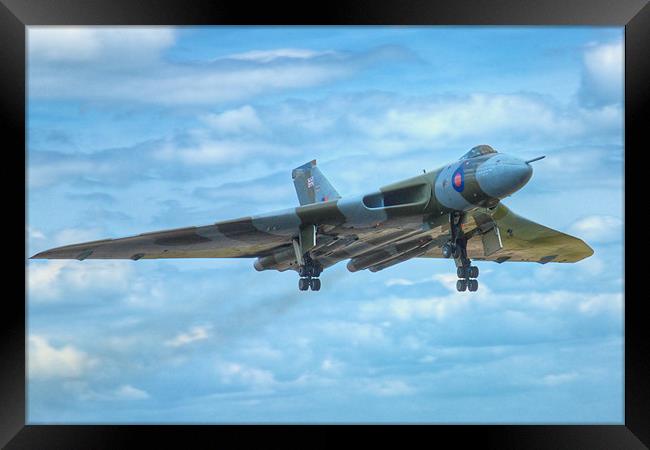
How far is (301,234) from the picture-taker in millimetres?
30375

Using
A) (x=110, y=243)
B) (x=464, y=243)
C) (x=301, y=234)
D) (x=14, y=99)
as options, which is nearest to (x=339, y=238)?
(x=301, y=234)

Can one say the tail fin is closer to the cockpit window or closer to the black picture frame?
the cockpit window

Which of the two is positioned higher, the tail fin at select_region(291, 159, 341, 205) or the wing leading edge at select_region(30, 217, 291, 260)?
the tail fin at select_region(291, 159, 341, 205)

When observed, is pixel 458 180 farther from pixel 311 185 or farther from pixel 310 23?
pixel 311 185

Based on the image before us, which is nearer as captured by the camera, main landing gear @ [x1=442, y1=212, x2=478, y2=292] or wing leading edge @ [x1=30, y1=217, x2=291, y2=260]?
main landing gear @ [x1=442, y1=212, x2=478, y2=292]

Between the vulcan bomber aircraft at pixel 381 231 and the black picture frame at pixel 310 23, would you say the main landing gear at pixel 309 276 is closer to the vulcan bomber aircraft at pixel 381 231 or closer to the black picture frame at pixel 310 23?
the vulcan bomber aircraft at pixel 381 231

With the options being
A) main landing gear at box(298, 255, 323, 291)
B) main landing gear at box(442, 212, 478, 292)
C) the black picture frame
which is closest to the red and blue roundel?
main landing gear at box(442, 212, 478, 292)

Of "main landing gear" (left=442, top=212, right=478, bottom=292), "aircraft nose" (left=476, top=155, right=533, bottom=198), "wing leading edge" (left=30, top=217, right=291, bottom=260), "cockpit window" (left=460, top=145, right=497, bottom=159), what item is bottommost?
"main landing gear" (left=442, top=212, right=478, bottom=292)

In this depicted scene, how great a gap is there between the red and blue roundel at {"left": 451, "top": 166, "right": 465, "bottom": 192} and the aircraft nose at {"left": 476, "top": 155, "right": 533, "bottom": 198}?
1.76ft

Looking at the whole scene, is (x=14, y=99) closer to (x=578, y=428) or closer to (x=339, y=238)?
(x=339, y=238)

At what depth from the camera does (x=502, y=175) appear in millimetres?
26547

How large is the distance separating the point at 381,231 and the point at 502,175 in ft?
14.9

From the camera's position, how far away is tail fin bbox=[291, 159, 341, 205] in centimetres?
3403

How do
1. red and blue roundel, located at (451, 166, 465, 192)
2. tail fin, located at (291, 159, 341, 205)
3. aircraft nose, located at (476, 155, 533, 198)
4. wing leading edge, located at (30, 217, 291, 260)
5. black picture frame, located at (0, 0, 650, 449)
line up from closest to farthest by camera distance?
black picture frame, located at (0, 0, 650, 449), aircraft nose, located at (476, 155, 533, 198), red and blue roundel, located at (451, 166, 465, 192), wing leading edge, located at (30, 217, 291, 260), tail fin, located at (291, 159, 341, 205)
